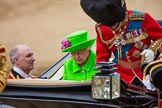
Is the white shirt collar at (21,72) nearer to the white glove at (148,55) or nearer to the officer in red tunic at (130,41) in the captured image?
the officer in red tunic at (130,41)

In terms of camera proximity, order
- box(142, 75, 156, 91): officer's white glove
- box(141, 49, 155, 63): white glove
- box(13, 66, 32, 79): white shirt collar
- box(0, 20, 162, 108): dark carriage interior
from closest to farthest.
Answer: box(0, 20, 162, 108): dark carriage interior, box(142, 75, 156, 91): officer's white glove, box(141, 49, 155, 63): white glove, box(13, 66, 32, 79): white shirt collar

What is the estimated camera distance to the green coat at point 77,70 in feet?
17.0

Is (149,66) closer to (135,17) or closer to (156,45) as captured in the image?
(156,45)

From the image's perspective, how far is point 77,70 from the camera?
17.3 feet

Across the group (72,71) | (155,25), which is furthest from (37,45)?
(155,25)

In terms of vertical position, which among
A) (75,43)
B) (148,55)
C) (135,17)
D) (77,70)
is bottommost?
(77,70)

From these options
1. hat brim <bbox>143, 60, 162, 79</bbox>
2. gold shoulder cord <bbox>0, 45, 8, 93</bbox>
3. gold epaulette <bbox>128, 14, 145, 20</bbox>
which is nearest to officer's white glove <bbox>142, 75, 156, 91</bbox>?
hat brim <bbox>143, 60, 162, 79</bbox>

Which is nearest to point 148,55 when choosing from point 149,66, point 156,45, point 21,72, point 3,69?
point 156,45

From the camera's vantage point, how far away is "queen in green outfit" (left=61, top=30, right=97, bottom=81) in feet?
17.0

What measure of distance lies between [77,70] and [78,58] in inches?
3.8

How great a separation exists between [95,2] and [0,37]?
43.2 feet

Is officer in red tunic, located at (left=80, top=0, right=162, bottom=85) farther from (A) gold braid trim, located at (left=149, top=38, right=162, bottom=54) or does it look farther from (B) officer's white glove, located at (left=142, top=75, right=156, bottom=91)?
(B) officer's white glove, located at (left=142, top=75, right=156, bottom=91)

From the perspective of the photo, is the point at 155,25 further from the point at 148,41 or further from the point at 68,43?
the point at 68,43

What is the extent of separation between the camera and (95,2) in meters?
3.96
